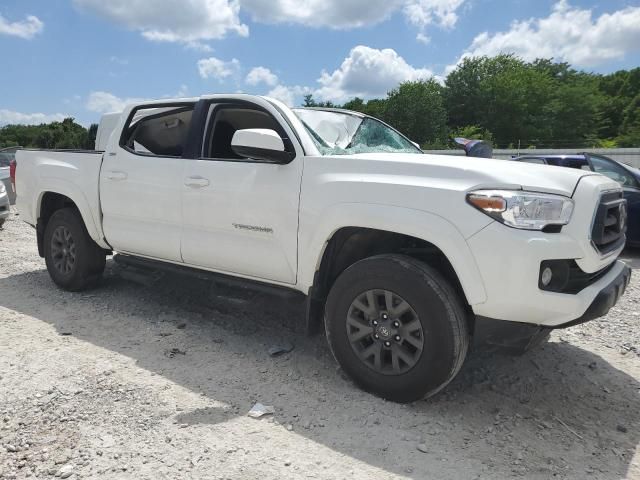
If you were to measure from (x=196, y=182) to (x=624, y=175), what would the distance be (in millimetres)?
6676

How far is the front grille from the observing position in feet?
9.08

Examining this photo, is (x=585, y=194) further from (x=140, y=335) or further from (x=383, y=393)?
(x=140, y=335)

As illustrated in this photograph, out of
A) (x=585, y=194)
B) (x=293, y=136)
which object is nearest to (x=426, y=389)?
(x=585, y=194)

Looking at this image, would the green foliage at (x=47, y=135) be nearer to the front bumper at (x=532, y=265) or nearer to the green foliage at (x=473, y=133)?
the green foliage at (x=473, y=133)

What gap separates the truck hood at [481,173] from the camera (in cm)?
273

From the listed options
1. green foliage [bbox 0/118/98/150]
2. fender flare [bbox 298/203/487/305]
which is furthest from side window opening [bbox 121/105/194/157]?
green foliage [bbox 0/118/98/150]

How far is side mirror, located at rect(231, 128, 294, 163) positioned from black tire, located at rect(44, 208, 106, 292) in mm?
2528

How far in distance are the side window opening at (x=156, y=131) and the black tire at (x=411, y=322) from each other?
93.6 inches

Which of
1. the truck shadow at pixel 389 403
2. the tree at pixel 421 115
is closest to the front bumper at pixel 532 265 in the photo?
the truck shadow at pixel 389 403

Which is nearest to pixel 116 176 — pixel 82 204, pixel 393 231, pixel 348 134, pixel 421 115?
pixel 82 204

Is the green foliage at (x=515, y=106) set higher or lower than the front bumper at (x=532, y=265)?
higher

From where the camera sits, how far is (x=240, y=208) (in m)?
3.65

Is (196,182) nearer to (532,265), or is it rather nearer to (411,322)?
(411,322)

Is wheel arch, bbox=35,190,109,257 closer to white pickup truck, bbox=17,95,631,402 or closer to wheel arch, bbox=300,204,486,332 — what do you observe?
white pickup truck, bbox=17,95,631,402
